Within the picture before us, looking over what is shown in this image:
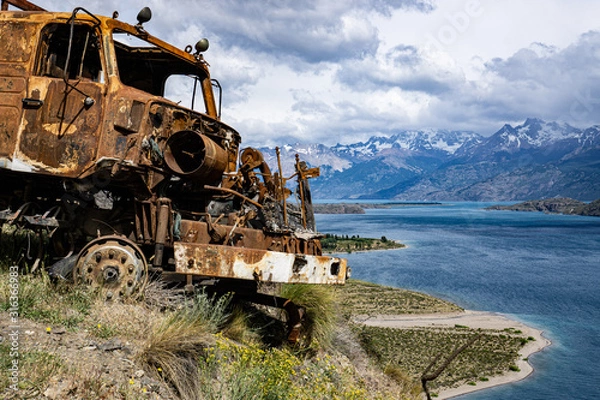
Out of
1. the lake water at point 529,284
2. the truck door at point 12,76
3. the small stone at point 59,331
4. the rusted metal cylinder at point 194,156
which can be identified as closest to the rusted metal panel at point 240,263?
the rusted metal cylinder at point 194,156

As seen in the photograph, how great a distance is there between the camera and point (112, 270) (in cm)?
490

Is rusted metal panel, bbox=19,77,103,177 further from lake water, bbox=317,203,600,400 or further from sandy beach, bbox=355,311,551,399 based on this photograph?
sandy beach, bbox=355,311,551,399

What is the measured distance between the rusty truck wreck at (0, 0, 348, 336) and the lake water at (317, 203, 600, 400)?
30679 mm

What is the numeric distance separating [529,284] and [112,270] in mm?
63129

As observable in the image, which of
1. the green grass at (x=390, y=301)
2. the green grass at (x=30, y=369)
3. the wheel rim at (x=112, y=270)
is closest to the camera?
the green grass at (x=30, y=369)

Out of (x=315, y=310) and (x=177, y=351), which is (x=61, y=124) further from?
(x=315, y=310)

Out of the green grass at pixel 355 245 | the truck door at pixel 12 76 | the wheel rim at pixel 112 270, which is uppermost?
the truck door at pixel 12 76

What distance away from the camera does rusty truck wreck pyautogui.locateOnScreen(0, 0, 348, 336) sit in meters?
5.03

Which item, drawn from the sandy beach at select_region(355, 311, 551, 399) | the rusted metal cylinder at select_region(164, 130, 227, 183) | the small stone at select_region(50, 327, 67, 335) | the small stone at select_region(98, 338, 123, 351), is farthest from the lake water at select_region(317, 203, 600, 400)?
the small stone at select_region(50, 327, 67, 335)

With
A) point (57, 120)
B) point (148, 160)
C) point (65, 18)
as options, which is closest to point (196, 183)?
point (148, 160)

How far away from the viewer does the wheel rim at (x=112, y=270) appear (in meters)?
4.89

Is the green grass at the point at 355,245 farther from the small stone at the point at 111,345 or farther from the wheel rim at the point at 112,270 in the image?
the small stone at the point at 111,345

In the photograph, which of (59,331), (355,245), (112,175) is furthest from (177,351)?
(355,245)

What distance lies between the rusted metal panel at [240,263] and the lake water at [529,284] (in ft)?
100
